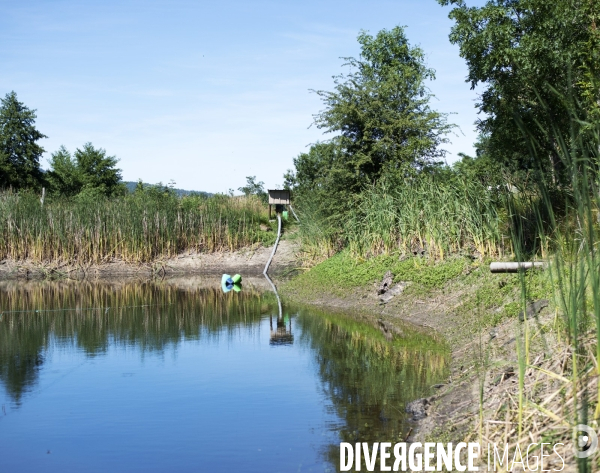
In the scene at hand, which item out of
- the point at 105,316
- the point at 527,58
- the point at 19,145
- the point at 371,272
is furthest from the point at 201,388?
the point at 19,145

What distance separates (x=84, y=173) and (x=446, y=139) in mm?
29893

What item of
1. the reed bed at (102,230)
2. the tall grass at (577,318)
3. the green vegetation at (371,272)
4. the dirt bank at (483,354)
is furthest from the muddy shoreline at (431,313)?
the reed bed at (102,230)

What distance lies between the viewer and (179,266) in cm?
2692

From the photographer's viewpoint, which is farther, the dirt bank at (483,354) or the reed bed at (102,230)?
the reed bed at (102,230)

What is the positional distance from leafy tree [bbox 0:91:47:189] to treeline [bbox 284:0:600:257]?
22.1 metres

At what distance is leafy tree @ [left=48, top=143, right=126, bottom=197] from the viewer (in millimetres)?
43688

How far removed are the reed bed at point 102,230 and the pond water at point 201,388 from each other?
990 centimetres

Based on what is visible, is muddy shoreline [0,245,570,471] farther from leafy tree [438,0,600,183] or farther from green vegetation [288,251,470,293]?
leafy tree [438,0,600,183]

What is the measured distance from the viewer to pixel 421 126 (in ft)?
64.4

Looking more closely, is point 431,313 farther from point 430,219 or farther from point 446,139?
point 446,139

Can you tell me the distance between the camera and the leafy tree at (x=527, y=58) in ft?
46.6

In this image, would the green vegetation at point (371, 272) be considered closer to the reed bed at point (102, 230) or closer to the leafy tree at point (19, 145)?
the reed bed at point (102, 230)

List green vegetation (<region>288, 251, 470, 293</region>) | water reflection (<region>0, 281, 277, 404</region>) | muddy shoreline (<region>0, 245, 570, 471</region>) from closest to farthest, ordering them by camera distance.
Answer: muddy shoreline (<region>0, 245, 570, 471</region>) < water reflection (<region>0, 281, 277, 404</region>) < green vegetation (<region>288, 251, 470, 293</region>)

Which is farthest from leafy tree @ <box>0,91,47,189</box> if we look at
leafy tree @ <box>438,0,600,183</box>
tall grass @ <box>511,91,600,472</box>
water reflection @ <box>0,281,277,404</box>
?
tall grass @ <box>511,91,600,472</box>
